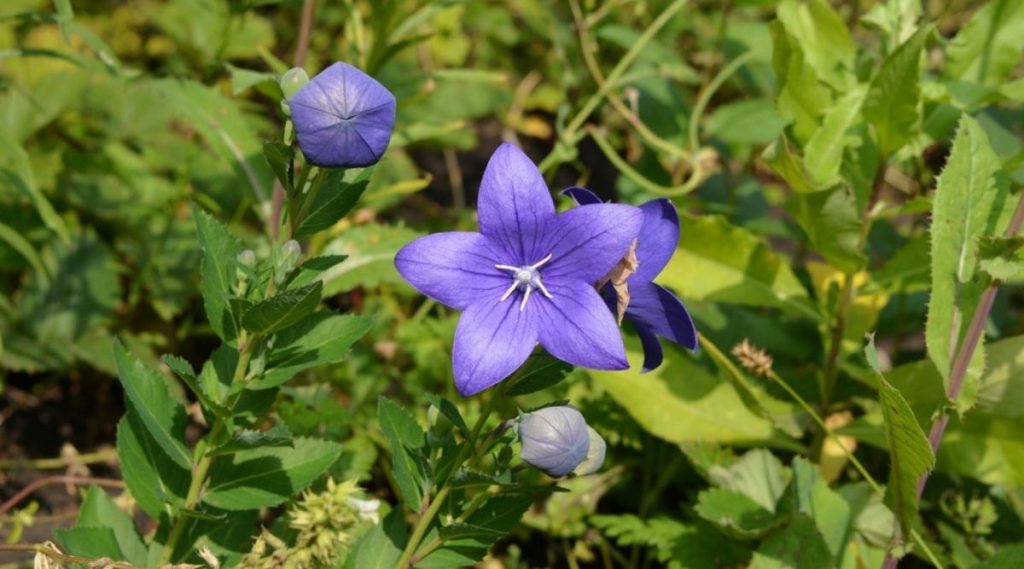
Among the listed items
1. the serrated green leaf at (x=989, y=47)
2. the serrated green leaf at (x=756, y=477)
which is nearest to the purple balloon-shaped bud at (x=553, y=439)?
the serrated green leaf at (x=756, y=477)

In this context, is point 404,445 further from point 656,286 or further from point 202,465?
point 656,286

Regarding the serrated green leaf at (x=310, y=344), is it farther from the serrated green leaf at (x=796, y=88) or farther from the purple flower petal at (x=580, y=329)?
the serrated green leaf at (x=796, y=88)

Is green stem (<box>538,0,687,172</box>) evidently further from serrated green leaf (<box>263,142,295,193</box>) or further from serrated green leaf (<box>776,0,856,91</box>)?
serrated green leaf (<box>263,142,295,193</box>)

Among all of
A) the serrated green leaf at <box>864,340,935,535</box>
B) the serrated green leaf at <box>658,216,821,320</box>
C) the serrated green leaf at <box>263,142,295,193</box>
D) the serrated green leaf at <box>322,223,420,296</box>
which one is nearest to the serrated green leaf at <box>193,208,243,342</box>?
the serrated green leaf at <box>263,142,295,193</box>

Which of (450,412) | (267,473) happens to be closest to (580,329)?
(450,412)

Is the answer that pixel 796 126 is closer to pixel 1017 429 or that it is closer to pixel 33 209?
pixel 1017 429

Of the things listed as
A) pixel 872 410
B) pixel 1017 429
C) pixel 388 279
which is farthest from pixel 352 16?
pixel 1017 429
